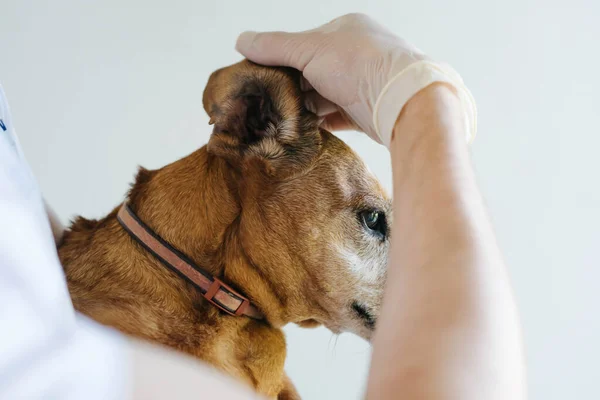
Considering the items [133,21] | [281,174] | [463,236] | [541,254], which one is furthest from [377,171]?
[463,236]

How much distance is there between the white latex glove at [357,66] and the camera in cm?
82

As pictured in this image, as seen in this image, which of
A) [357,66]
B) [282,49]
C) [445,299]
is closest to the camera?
[445,299]

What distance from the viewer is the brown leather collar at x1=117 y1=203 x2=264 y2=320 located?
1042 millimetres

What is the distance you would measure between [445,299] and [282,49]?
2.59 feet

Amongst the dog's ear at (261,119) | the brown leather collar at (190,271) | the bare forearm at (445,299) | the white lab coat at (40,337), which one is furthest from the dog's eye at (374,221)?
the white lab coat at (40,337)

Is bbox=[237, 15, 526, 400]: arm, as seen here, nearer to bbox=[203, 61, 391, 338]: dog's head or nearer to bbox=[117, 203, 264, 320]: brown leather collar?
bbox=[203, 61, 391, 338]: dog's head

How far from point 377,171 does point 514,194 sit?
647mm

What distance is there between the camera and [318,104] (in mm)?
1194

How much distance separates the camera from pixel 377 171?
6.89 feet

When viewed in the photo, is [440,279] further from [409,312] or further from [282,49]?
[282,49]

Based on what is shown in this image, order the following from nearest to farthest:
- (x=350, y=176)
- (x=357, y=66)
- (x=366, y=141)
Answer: (x=357, y=66), (x=350, y=176), (x=366, y=141)

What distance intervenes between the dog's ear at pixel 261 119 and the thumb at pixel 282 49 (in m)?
0.03

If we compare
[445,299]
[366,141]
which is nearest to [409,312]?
[445,299]

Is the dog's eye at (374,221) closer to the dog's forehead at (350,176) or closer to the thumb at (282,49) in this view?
the dog's forehead at (350,176)
